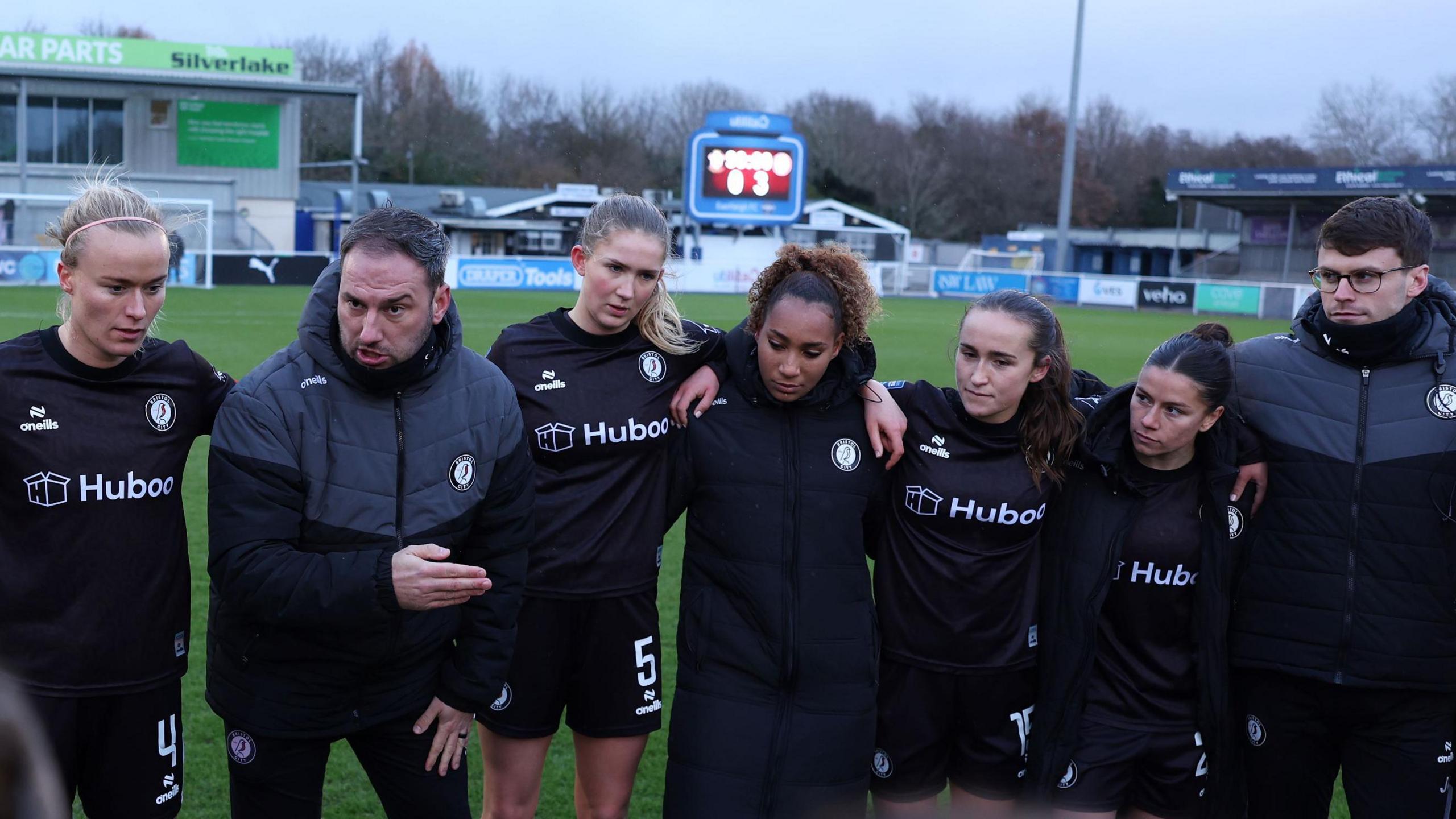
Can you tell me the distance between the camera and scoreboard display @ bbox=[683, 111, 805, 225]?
34.3 meters

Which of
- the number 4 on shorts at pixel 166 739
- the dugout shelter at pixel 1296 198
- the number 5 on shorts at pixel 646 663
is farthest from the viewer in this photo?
the dugout shelter at pixel 1296 198

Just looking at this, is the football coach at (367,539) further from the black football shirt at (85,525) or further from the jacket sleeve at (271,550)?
the black football shirt at (85,525)

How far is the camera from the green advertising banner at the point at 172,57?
4347 centimetres

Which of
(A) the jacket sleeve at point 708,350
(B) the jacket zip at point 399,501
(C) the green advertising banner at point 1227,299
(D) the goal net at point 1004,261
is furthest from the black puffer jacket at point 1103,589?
(D) the goal net at point 1004,261

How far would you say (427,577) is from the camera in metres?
2.63

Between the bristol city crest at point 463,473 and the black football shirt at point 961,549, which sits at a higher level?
the bristol city crest at point 463,473

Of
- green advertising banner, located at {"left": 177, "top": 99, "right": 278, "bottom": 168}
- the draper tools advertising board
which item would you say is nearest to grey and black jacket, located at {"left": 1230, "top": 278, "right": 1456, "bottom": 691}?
the draper tools advertising board

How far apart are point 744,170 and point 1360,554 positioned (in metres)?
32.1

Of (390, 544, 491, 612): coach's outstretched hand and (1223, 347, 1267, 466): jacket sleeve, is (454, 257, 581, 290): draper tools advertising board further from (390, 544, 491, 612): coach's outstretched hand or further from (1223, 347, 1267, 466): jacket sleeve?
(390, 544, 491, 612): coach's outstretched hand

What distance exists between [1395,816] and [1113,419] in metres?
1.33

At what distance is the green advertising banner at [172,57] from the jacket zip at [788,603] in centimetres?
4627

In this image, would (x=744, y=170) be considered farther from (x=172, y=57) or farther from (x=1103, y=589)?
(x=1103, y=589)

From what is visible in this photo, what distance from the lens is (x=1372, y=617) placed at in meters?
3.37

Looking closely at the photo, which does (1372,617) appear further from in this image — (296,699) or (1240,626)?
(296,699)
